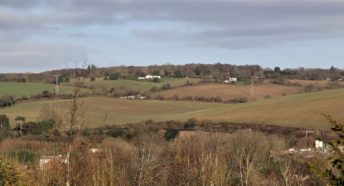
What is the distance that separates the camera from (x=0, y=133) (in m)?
78.6

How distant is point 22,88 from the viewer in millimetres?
114438

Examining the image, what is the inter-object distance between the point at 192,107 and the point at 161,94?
31.0ft

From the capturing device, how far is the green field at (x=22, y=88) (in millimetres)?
108800

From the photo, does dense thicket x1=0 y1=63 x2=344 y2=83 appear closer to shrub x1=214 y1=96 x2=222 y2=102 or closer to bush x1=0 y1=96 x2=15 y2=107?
shrub x1=214 y1=96 x2=222 y2=102

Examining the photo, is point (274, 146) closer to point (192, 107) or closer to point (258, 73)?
point (192, 107)

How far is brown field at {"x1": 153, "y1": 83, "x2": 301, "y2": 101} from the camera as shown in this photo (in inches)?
4526

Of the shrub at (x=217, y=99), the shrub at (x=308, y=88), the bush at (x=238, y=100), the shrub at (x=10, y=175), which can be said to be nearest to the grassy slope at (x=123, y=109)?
the shrub at (x=217, y=99)

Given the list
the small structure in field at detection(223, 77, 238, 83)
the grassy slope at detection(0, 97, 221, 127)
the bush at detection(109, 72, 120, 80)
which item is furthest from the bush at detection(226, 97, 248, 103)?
the bush at detection(109, 72, 120, 80)

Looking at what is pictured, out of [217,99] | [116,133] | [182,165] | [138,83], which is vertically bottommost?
[116,133]

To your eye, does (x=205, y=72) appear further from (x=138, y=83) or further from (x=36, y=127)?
(x=36, y=127)

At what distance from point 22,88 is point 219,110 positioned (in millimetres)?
41902

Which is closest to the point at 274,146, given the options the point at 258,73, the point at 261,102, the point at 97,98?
the point at 261,102

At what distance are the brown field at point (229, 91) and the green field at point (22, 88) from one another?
2310cm

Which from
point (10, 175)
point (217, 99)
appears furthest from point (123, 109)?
point (10, 175)
